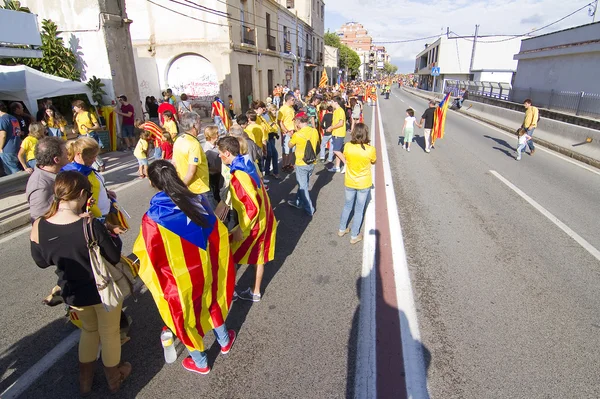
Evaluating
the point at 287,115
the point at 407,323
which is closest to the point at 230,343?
the point at 407,323

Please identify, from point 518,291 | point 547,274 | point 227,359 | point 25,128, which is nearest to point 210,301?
point 227,359

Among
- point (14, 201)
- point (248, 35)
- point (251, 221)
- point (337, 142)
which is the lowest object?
point (14, 201)

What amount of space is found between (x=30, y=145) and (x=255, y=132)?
3.91 m

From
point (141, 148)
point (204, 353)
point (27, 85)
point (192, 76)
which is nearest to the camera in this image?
point (204, 353)

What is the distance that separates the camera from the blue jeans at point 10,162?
7074 millimetres

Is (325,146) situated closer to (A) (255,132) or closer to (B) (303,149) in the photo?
(A) (255,132)

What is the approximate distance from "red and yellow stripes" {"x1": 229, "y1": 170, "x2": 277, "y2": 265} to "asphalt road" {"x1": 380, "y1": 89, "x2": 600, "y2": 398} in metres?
1.69

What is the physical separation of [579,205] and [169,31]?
2030cm

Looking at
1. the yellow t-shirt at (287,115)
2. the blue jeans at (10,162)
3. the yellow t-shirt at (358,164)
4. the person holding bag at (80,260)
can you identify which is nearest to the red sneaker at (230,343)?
the person holding bag at (80,260)

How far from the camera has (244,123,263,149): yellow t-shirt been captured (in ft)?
21.2

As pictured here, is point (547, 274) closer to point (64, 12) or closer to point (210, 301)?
point (210, 301)

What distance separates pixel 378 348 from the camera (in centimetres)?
296

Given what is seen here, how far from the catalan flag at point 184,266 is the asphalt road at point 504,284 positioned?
1.82m

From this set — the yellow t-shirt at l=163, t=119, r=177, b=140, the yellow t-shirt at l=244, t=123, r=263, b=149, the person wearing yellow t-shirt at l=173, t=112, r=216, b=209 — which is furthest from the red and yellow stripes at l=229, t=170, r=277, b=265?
the yellow t-shirt at l=163, t=119, r=177, b=140
